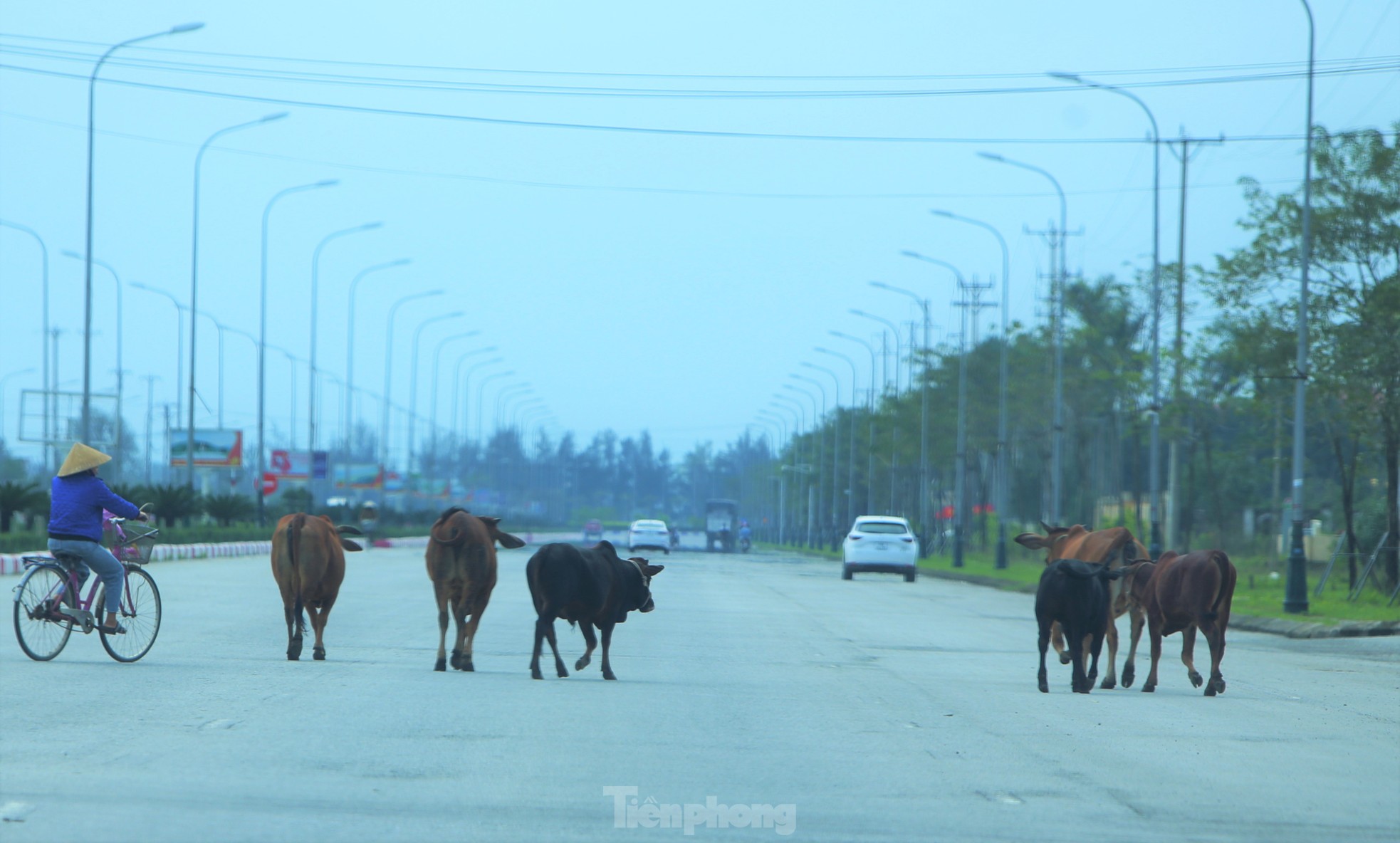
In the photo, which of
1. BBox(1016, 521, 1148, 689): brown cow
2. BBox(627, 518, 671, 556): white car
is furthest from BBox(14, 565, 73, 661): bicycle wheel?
BBox(627, 518, 671, 556): white car

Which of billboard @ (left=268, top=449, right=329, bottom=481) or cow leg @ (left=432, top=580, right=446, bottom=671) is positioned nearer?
cow leg @ (left=432, top=580, right=446, bottom=671)

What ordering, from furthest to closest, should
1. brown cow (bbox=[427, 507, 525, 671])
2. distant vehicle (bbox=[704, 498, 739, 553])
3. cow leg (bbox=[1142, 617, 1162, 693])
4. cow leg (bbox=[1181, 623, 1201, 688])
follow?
distant vehicle (bbox=[704, 498, 739, 553]) → brown cow (bbox=[427, 507, 525, 671]) → cow leg (bbox=[1181, 623, 1201, 688]) → cow leg (bbox=[1142, 617, 1162, 693])

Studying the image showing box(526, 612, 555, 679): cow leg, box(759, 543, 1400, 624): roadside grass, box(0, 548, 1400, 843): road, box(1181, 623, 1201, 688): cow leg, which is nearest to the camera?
box(0, 548, 1400, 843): road

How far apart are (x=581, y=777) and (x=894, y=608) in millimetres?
20532

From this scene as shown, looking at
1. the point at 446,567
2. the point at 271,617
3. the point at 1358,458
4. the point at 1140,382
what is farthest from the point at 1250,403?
the point at 446,567

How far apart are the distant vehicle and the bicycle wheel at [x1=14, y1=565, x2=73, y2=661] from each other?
79.4 metres

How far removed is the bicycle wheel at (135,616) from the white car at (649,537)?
171 ft

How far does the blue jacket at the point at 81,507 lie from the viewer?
1389cm

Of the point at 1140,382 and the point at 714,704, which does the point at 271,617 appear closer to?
the point at 714,704

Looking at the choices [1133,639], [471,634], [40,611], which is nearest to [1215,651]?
[1133,639]

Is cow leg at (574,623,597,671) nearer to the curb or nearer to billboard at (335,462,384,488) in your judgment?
the curb

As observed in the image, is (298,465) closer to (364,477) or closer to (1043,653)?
(364,477)

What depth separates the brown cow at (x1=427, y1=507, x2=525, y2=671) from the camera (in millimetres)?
14250

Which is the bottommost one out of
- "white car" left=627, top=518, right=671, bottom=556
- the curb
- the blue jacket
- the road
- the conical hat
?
"white car" left=627, top=518, right=671, bottom=556
